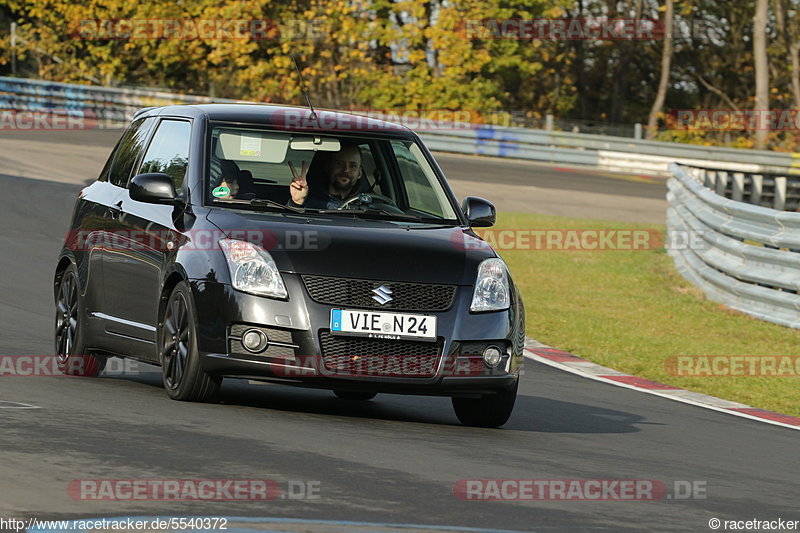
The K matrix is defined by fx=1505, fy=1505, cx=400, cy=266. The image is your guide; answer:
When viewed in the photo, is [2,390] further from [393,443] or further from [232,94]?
[232,94]

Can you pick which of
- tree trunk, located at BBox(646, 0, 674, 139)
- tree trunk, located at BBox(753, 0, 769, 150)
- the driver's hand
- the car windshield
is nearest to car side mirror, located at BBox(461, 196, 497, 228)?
the car windshield

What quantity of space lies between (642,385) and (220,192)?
445 centimetres

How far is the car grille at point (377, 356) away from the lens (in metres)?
7.82

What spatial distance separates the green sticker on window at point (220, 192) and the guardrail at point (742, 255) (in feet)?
24.6

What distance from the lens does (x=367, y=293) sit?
25.8ft

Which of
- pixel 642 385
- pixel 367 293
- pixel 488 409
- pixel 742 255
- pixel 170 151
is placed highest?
pixel 170 151

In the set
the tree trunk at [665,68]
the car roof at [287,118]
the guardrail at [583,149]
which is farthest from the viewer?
the tree trunk at [665,68]

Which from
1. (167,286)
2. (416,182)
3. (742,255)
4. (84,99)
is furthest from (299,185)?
(84,99)

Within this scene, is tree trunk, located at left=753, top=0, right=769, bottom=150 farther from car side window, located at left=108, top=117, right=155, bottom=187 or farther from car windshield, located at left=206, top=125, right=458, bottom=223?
car windshield, located at left=206, top=125, right=458, bottom=223

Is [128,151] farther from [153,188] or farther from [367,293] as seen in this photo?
[367,293]

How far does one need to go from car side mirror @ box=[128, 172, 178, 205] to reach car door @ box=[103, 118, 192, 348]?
168mm

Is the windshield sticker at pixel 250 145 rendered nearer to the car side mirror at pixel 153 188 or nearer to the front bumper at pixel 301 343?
the car side mirror at pixel 153 188

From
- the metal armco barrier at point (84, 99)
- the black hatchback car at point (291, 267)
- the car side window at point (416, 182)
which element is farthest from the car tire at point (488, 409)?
the metal armco barrier at point (84, 99)

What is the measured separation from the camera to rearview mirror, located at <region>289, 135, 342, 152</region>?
9.05m
